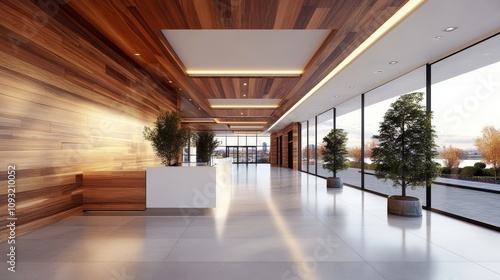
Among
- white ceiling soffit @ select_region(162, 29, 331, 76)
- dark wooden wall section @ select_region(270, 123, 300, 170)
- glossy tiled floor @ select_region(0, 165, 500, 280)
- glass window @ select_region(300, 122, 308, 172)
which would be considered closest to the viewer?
glossy tiled floor @ select_region(0, 165, 500, 280)

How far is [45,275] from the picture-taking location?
120 inches

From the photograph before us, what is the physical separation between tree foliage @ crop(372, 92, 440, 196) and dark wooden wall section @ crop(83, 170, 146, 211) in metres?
5.13

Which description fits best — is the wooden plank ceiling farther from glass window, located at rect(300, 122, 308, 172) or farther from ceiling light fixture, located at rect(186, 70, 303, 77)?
glass window, located at rect(300, 122, 308, 172)

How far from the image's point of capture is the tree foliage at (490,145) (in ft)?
19.4

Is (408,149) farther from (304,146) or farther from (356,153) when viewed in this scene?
(304,146)

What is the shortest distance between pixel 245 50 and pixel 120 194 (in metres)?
4.13

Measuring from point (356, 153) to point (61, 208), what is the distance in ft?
32.7

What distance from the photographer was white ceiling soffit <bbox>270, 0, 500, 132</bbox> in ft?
13.8

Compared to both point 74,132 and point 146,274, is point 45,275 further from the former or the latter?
point 74,132

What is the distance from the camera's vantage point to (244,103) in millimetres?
13438

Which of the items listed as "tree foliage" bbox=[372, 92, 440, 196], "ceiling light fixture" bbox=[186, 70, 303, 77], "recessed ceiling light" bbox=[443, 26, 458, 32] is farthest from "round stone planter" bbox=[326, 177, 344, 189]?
"recessed ceiling light" bbox=[443, 26, 458, 32]

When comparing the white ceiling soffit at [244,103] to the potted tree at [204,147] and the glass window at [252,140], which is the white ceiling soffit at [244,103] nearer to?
the potted tree at [204,147]

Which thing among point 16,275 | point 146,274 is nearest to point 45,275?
point 16,275

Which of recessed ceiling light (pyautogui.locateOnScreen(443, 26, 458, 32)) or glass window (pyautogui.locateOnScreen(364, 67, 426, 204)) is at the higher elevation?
recessed ceiling light (pyautogui.locateOnScreen(443, 26, 458, 32))
